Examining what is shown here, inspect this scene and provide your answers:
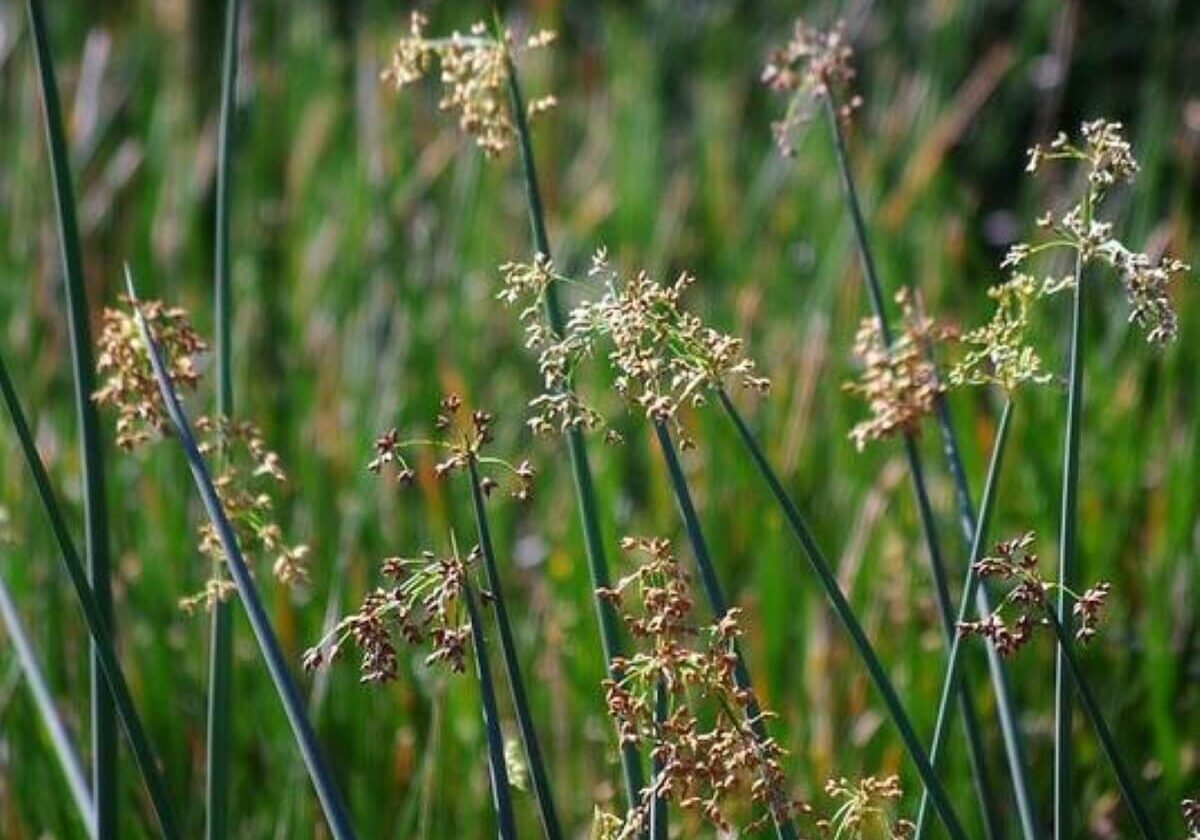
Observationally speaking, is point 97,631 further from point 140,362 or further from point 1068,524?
point 1068,524

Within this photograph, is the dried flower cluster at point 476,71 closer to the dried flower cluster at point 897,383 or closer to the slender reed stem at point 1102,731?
the dried flower cluster at point 897,383

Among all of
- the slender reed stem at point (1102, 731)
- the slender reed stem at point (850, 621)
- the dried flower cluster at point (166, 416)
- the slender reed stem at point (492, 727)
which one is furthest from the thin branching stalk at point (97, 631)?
the slender reed stem at point (1102, 731)

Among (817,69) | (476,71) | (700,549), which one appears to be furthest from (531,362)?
(700,549)

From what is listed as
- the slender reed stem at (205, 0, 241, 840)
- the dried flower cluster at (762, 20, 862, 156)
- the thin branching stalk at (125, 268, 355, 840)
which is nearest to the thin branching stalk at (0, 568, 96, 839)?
the slender reed stem at (205, 0, 241, 840)

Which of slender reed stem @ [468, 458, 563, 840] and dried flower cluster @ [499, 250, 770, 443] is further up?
dried flower cluster @ [499, 250, 770, 443]

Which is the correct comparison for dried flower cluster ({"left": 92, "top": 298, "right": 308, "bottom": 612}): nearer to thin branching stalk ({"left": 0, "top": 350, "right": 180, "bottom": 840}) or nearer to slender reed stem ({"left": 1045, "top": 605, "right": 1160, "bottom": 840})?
thin branching stalk ({"left": 0, "top": 350, "right": 180, "bottom": 840})
